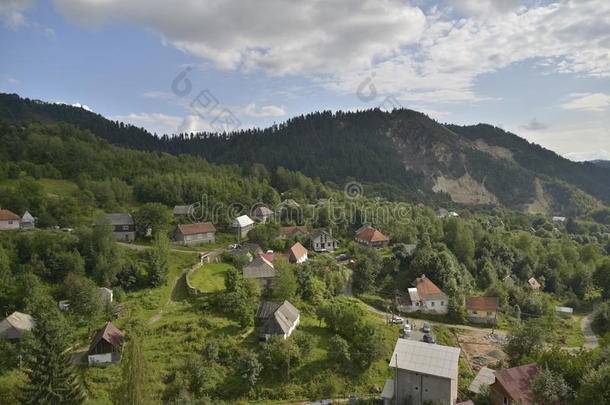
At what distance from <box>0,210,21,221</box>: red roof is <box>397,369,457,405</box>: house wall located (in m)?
52.6

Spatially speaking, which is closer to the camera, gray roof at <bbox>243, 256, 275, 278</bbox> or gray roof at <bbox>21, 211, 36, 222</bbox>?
gray roof at <bbox>243, 256, 275, 278</bbox>

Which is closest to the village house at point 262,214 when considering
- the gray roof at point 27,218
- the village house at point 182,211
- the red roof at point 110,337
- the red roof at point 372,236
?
the village house at point 182,211

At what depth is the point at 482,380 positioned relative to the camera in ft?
88.9

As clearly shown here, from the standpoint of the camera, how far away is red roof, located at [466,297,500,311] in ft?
137

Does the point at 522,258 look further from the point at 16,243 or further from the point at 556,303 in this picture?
the point at 16,243

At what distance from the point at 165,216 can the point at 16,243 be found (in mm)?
17682

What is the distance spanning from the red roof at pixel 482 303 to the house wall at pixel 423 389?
21714 millimetres

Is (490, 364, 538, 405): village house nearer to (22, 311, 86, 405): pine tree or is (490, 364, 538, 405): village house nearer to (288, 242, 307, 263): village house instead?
(22, 311, 86, 405): pine tree

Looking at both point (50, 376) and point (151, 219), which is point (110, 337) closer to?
point (50, 376)

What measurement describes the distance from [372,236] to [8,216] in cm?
5192

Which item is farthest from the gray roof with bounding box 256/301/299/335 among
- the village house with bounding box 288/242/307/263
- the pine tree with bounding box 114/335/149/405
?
the village house with bounding box 288/242/307/263

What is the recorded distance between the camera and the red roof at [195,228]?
5260cm

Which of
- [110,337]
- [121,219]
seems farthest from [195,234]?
[110,337]

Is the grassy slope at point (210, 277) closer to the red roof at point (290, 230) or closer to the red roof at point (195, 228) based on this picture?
the red roof at point (195, 228)
